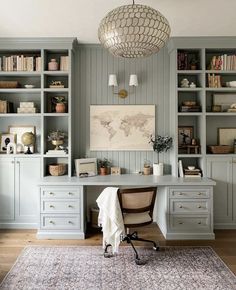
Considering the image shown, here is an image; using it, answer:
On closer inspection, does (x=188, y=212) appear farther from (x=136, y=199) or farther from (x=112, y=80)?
(x=112, y=80)

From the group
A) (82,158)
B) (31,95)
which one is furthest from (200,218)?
(31,95)

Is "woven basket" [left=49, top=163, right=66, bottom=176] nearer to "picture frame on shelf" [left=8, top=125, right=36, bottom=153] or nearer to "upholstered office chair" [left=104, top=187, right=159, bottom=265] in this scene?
"picture frame on shelf" [left=8, top=125, right=36, bottom=153]

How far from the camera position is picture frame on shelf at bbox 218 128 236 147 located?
4340 millimetres

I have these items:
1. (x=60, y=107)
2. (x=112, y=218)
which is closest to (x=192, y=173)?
(x=112, y=218)

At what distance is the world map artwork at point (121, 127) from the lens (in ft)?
14.4

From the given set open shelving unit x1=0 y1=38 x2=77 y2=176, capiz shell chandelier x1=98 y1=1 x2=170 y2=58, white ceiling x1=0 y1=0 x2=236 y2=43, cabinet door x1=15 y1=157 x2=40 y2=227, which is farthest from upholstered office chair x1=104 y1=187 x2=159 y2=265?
white ceiling x1=0 y1=0 x2=236 y2=43

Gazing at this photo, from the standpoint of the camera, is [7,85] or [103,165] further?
[103,165]

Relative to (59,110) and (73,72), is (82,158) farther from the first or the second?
(73,72)

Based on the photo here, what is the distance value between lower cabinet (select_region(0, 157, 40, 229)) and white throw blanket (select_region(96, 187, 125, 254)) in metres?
1.46

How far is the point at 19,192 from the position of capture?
13.7 ft

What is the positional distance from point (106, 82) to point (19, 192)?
2099 millimetres

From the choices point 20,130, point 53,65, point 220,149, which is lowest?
point 220,149

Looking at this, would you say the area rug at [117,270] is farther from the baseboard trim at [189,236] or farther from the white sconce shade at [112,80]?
the white sconce shade at [112,80]

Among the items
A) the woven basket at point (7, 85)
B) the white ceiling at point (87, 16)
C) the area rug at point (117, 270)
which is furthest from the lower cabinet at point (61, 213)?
the white ceiling at point (87, 16)
